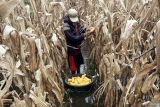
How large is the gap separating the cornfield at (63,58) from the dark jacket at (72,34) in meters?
0.14

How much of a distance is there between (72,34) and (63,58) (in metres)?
0.42

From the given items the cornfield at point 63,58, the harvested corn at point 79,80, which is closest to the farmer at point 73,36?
the cornfield at point 63,58

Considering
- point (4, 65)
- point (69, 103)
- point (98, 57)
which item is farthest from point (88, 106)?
point (4, 65)

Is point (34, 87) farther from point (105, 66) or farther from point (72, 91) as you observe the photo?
point (72, 91)

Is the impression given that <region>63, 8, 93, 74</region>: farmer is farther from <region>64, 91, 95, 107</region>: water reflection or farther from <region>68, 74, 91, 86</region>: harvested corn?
<region>64, 91, 95, 107</region>: water reflection

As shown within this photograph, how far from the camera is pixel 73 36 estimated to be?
4.93 metres

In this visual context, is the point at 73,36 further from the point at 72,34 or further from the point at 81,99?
the point at 81,99

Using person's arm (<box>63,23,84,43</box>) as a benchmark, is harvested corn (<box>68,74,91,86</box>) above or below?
below

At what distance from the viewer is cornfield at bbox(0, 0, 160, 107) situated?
2569 millimetres

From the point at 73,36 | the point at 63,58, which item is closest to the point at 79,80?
the point at 63,58

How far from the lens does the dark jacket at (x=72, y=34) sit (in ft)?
16.2

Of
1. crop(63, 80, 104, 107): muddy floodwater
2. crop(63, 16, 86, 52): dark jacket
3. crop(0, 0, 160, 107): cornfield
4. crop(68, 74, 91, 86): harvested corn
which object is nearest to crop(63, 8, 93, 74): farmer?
crop(63, 16, 86, 52): dark jacket

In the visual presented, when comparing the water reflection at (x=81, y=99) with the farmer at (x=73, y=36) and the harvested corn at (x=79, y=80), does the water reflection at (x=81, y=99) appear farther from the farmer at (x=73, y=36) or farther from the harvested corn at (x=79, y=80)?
the farmer at (x=73, y=36)

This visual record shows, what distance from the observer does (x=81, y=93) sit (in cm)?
467
